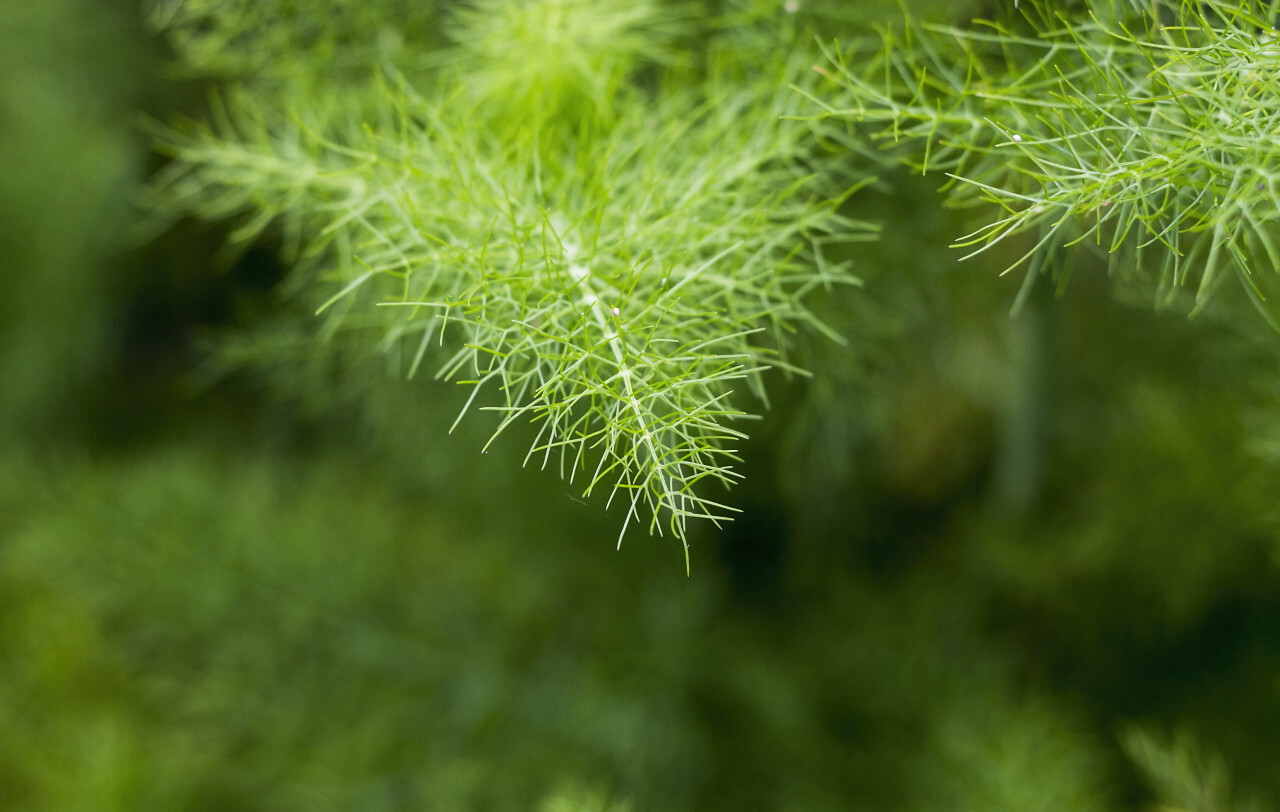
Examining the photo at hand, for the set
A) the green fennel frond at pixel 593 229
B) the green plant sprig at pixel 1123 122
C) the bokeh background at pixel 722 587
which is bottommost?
the bokeh background at pixel 722 587

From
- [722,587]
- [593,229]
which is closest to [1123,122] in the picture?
[593,229]

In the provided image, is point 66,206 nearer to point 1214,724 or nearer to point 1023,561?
point 1023,561

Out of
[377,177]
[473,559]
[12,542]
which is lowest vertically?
[12,542]

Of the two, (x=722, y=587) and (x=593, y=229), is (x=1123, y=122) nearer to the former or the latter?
(x=593, y=229)

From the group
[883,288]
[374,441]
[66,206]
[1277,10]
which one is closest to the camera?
[1277,10]

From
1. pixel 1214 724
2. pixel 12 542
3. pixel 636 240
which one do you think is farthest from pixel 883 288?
pixel 12 542
